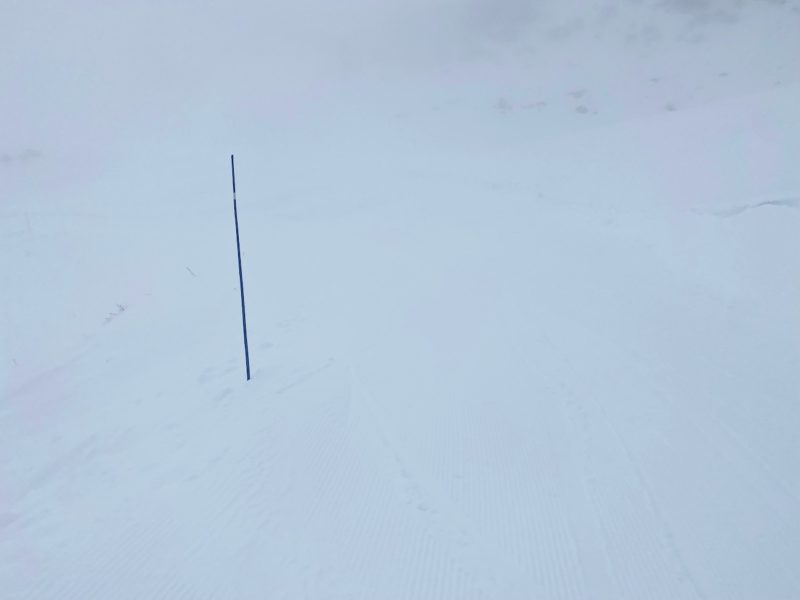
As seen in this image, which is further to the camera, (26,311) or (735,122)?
(735,122)

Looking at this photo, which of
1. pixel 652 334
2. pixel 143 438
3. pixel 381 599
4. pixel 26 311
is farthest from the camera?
pixel 26 311

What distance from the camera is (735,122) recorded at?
23266 mm

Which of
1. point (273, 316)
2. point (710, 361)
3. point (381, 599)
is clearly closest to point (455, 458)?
point (381, 599)

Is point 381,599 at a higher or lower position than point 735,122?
lower

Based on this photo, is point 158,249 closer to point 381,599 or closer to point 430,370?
point 430,370

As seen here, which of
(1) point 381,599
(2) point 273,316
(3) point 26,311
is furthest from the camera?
(3) point 26,311

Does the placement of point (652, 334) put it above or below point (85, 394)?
above

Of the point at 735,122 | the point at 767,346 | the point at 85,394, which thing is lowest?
the point at 85,394

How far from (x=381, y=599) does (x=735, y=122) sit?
86.0 feet

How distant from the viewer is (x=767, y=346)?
723cm

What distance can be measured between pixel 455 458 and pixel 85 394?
529cm

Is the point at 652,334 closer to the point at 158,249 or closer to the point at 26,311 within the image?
the point at 26,311

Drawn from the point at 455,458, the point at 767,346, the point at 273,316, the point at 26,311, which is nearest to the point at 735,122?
the point at 767,346

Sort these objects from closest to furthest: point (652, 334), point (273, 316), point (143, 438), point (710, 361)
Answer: point (143, 438) < point (710, 361) < point (652, 334) < point (273, 316)
